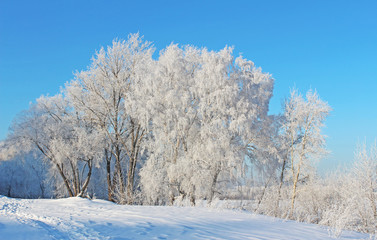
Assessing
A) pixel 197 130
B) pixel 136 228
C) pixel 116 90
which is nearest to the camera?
pixel 136 228

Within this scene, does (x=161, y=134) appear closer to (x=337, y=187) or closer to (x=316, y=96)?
(x=316, y=96)

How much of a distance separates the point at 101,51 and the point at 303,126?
534 inches

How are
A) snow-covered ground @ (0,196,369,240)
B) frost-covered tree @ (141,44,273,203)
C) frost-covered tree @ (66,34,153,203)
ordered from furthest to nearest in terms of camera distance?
frost-covered tree @ (66,34,153,203) < frost-covered tree @ (141,44,273,203) < snow-covered ground @ (0,196,369,240)

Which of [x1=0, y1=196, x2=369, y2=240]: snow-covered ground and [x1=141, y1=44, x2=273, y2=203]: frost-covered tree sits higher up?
[x1=141, y1=44, x2=273, y2=203]: frost-covered tree

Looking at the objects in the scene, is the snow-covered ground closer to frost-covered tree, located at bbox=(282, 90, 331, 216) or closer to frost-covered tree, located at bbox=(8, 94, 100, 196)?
frost-covered tree, located at bbox=(282, 90, 331, 216)

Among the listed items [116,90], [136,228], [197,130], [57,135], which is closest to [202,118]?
[197,130]

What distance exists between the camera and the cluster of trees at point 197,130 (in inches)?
574

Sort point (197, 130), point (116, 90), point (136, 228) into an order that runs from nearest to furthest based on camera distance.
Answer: point (136, 228), point (197, 130), point (116, 90)

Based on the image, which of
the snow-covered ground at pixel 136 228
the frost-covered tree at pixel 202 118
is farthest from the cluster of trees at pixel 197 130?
the snow-covered ground at pixel 136 228

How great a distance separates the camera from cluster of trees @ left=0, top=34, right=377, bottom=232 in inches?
574

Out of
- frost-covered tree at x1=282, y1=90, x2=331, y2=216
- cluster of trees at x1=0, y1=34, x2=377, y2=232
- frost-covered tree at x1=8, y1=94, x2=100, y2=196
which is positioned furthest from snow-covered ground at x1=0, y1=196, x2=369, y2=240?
frost-covered tree at x1=8, y1=94, x2=100, y2=196

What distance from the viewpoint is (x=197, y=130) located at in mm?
15617

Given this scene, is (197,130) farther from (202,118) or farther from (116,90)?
(116,90)

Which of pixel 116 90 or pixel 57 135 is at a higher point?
pixel 116 90
